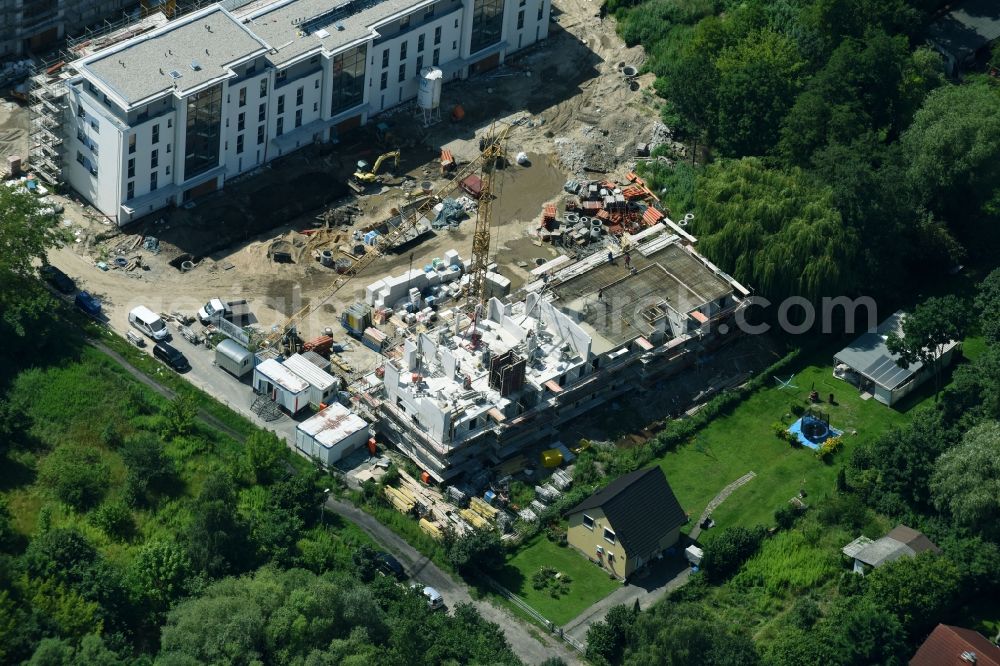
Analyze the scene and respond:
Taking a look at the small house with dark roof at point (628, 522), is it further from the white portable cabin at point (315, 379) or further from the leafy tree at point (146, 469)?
the leafy tree at point (146, 469)

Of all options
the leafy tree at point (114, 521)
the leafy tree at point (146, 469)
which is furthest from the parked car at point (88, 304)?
the leafy tree at point (114, 521)

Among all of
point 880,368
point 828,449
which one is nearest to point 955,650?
point 828,449

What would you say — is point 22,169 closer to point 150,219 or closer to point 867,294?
point 150,219

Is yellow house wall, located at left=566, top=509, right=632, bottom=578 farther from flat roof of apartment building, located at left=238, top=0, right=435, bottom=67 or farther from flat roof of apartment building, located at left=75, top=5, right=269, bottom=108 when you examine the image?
flat roof of apartment building, located at left=238, top=0, right=435, bottom=67

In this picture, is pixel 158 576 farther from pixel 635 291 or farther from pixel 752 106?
pixel 752 106

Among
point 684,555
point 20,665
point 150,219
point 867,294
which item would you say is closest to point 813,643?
point 684,555

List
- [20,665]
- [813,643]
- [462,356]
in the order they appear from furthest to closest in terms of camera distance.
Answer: [462,356], [813,643], [20,665]
